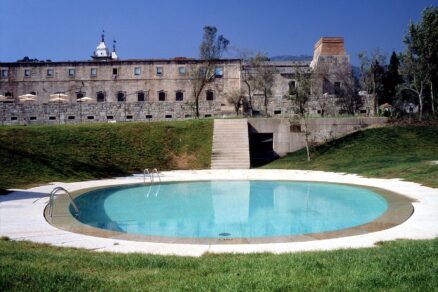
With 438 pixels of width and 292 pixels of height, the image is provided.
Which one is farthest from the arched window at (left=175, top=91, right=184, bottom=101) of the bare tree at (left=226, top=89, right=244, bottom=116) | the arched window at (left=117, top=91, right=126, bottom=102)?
the bare tree at (left=226, top=89, right=244, bottom=116)

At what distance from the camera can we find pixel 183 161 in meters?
24.0

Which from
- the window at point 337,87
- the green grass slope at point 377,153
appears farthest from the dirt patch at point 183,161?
the window at point 337,87

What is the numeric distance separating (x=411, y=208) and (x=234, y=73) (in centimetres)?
3721

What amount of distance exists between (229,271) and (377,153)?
66.3 ft

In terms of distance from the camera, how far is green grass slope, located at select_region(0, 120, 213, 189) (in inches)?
717

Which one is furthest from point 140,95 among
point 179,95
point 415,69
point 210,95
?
point 415,69

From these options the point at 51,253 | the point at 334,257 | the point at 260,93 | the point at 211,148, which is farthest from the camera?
the point at 260,93

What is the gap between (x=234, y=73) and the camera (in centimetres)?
4594

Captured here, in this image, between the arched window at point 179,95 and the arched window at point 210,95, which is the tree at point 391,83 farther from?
the arched window at point 179,95

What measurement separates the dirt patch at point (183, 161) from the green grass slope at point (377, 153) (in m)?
4.17

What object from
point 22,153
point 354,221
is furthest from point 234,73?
point 354,221

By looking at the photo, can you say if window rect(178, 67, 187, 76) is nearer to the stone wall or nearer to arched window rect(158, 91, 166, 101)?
arched window rect(158, 91, 166, 101)

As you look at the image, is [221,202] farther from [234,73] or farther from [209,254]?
[234,73]

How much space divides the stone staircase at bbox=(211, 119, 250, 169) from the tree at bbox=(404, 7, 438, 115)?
1480 cm
